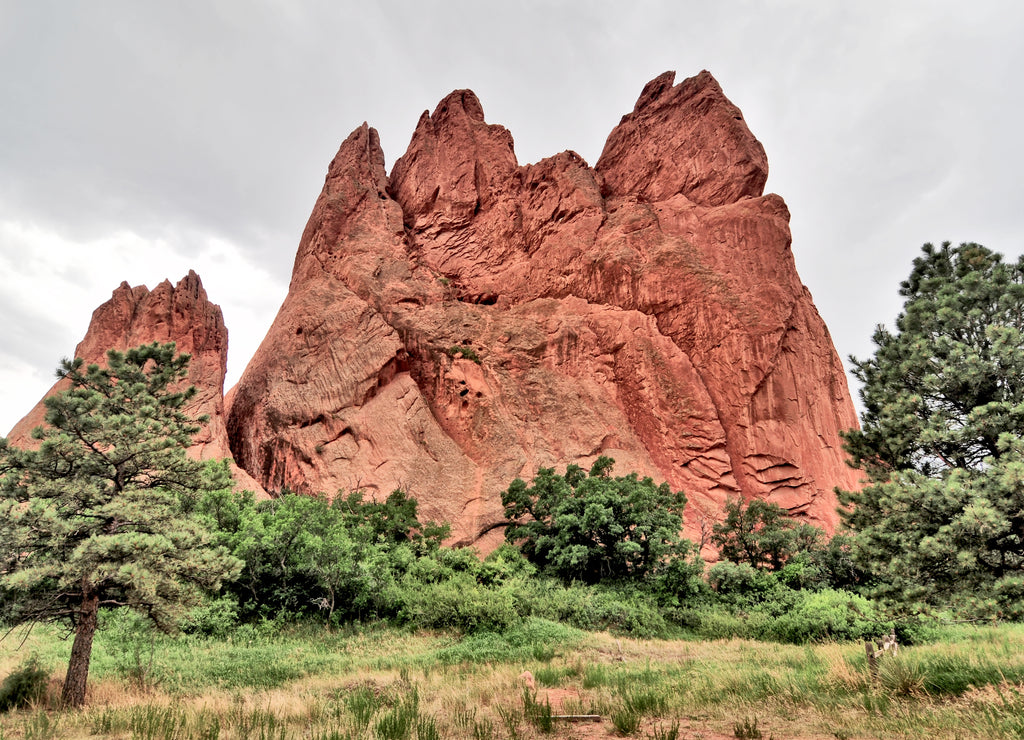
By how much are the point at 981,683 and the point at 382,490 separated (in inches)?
1134

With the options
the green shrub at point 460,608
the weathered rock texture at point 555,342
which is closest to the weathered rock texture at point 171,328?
the weathered rock texture at point 555,342

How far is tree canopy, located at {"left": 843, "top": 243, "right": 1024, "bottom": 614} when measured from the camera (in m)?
8.64

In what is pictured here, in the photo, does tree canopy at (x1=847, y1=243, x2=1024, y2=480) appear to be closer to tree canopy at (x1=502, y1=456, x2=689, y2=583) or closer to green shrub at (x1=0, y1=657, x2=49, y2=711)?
tree canopy at (x1=502, y1=456, x2=689, y2=583)

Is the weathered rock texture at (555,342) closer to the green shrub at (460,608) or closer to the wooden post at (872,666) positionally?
the green shrub at (460,608)

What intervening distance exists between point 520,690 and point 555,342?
3054 cm

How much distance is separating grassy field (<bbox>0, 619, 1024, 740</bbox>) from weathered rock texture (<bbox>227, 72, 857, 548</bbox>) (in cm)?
1602

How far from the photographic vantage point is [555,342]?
39938 mm

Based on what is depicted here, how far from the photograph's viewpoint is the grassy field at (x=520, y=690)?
710cm

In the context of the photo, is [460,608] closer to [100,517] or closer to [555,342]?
[100,517]

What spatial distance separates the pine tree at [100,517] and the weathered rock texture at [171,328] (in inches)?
1099

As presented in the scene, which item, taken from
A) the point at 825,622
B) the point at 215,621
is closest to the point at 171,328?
Answer: the point at 215,621

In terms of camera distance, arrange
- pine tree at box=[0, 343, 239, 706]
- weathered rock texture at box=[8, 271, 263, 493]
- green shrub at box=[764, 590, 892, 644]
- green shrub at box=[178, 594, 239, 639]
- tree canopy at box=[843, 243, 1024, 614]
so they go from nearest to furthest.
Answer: tree canopy at box=[843, 243, 1024, 614] → pine tree at box=[0, 343, 239, 706] → green shrub at box=[764, 590, 892, 644] → green shrub at box=[178, 594, 239, 639] → weathered rock texture at box=[8, 271, 263, 493]

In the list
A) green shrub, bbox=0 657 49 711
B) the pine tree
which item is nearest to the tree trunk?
the pine tree

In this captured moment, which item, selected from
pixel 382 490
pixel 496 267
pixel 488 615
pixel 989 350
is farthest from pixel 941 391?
pixel 496 267
